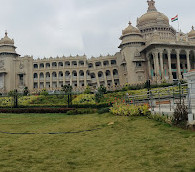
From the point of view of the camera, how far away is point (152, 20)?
175 ft

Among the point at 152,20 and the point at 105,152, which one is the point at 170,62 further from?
the point at 105,152

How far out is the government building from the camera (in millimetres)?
41469

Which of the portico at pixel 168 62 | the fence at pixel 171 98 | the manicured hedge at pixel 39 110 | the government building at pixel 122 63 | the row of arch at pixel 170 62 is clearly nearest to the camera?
the fence at pixel 171 98

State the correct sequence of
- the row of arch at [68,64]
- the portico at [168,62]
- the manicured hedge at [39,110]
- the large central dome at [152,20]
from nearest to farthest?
the manicured hedge at [39,110] < the portico at [168,62] < the large central dome at [152,20] < the row of arch at [68,64]

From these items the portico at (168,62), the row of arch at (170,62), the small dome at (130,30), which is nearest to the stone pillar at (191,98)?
the portico at (168,62)

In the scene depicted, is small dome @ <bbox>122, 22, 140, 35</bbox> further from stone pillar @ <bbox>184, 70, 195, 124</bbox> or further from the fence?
stone pillar @ <bbox>184, 70, 195, 124</bbox>

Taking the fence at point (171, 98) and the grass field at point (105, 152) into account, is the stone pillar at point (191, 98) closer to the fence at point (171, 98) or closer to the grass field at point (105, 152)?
the fence at point (171, 98)

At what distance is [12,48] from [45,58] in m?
8.85

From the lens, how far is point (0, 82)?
48156mm

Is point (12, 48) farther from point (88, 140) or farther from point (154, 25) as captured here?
point (88, 140)

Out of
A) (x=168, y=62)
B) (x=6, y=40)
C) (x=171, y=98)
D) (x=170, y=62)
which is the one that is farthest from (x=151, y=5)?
(x=171, y=98)

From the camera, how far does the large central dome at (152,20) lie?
2069 inches

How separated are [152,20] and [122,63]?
1779 centimetres

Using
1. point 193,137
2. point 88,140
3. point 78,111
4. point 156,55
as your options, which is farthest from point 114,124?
point 156,55
